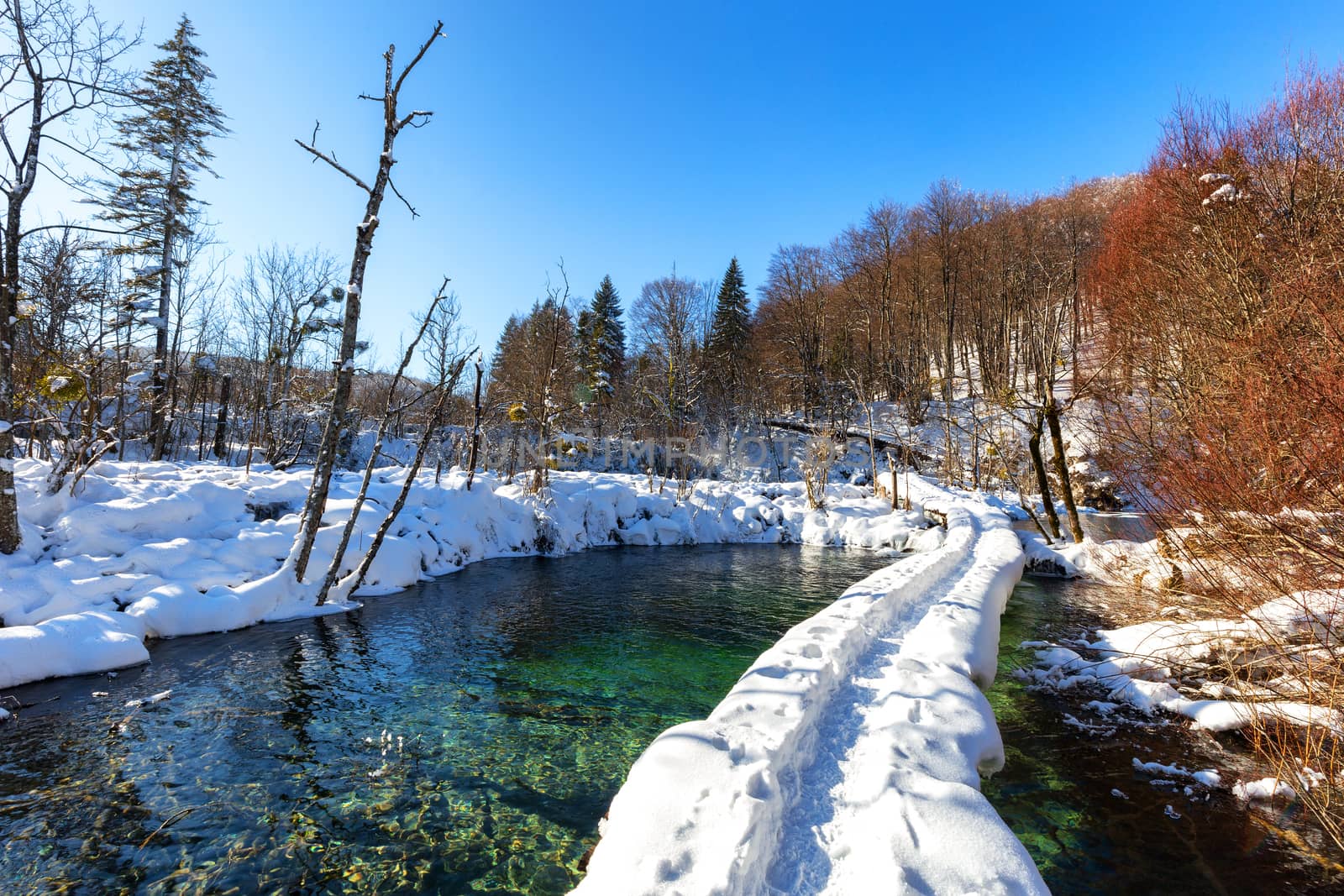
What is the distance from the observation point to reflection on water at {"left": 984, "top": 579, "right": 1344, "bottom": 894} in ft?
10.3

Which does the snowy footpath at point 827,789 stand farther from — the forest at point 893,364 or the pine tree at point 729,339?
the pine tree at point 729,339

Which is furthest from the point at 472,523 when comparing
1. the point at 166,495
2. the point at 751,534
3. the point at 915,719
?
the point at 915,719

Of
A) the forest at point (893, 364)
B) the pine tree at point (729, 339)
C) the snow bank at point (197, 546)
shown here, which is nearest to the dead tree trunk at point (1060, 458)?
the forest at point (893, 364)

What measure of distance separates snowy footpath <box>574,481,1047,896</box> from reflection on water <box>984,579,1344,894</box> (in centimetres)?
45

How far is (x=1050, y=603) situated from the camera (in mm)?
9844

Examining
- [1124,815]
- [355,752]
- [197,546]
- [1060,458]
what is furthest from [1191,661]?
[197,546]

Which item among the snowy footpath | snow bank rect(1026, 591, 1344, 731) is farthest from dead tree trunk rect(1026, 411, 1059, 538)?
the snowy footpath

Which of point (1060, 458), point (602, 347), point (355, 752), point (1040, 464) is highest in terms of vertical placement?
point (602, 347)

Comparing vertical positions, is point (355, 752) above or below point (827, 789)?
below

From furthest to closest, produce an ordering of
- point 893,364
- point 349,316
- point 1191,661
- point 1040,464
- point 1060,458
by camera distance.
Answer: point 893,364
point 1040,464
point 1060,458
point 349,316
point 1191,661

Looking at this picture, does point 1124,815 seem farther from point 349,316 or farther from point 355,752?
point 349,316

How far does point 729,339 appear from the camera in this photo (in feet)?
120

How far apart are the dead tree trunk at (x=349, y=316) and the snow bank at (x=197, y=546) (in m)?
0.76

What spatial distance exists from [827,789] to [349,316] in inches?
330
